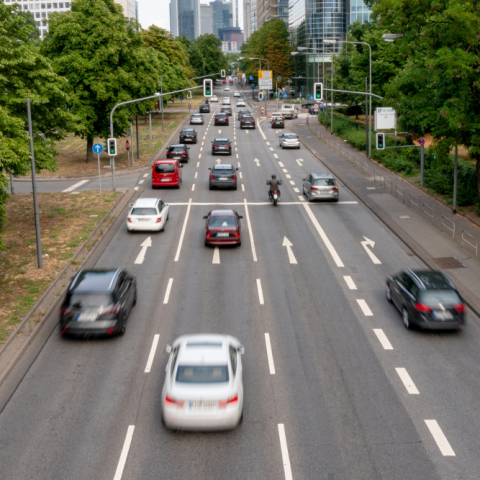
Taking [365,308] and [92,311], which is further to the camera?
[365,308]

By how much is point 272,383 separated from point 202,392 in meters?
2.96

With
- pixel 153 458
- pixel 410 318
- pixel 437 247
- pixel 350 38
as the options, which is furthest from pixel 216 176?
pixel 350 38

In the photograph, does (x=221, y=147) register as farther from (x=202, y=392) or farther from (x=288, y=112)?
(x=202, y=392)

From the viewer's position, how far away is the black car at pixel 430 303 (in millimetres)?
16156

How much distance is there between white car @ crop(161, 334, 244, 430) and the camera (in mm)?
11055

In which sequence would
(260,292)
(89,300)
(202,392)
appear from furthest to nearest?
(260,292)
(89,300)
(202,392)

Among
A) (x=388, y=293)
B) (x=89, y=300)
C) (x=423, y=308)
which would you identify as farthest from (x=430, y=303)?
(x=89, y=300)

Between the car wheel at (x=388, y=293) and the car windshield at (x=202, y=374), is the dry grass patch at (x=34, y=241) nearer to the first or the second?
the car windshield at (x=202, y=374)

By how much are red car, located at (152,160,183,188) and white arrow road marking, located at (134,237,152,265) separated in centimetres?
1070

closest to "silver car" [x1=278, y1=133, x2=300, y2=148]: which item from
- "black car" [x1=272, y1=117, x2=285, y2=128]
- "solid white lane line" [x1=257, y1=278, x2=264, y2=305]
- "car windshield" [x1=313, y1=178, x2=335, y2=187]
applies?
"black car" [x1=272, y1=117, x2=285, y2=128]

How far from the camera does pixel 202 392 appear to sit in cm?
1114

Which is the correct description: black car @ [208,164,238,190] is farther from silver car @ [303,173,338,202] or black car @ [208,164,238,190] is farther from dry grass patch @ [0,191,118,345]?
dry grass patch @ [0,191,118,345]

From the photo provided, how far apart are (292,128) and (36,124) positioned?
4681 centimetres

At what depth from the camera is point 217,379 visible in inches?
450
